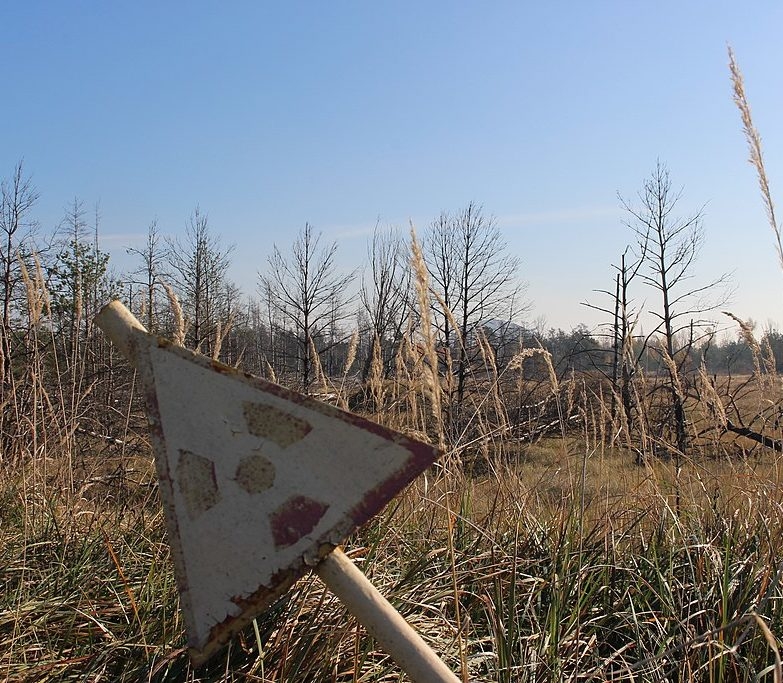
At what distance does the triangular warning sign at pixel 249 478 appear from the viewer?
0.88 meters

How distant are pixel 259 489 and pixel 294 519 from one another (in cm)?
7

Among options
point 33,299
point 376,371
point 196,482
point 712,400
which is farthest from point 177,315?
point 712,400

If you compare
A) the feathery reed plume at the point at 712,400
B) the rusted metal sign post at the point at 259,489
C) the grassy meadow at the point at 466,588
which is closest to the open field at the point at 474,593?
the grassy meadow at the point at 466,588

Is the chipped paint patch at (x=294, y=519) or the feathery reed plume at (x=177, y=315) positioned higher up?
the feathery reed plume at (x=177, y=315)

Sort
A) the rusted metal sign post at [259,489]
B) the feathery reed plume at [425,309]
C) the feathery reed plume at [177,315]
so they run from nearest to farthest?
1. the rusted metal sign post at [259,489]
2. the feathery reed plume at [425,309]
3. the feathery reed plume at [177,315]

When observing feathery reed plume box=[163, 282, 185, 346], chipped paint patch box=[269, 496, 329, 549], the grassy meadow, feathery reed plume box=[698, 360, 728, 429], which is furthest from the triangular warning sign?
feathery reed plume box=[698, 360, 728, 429]

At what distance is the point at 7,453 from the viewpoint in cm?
484

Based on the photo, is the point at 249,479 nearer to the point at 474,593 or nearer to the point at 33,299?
the point at 474,593

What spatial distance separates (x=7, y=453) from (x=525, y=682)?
4.45 m

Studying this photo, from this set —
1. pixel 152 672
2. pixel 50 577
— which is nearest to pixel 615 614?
pixel 152 672

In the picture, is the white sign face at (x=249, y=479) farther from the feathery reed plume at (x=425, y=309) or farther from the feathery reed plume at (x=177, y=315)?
the feathery reed plume at (x=177, y=315)

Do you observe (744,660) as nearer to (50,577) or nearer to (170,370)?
(170,370)

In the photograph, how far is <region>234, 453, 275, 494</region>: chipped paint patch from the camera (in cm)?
92

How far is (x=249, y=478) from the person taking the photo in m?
0.92
